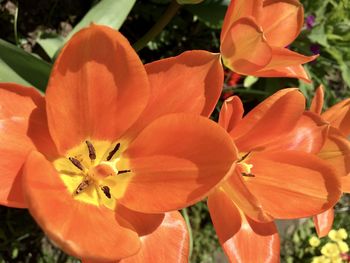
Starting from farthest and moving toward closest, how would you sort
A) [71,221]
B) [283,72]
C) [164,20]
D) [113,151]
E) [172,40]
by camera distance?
[172,40] < [164,20] < [283,72] < [113,151] < [71,221]

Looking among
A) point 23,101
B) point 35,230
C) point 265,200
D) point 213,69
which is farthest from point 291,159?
point 35,230

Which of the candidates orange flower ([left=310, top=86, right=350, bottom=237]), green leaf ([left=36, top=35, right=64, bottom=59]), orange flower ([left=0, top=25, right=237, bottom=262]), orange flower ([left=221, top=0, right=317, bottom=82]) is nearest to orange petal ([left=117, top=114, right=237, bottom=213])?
orange flower ([left=0, top=25, right=237, bottom=262])

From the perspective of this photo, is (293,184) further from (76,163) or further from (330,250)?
(330,250)

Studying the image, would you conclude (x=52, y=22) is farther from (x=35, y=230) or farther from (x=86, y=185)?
(x=86, y=185)

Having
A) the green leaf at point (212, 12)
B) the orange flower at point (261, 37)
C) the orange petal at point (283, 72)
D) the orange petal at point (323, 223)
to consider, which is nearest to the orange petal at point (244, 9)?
the orange flower at point (261, 37)

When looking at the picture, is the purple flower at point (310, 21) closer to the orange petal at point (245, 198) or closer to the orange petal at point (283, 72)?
the orange petal at point (283, 72)

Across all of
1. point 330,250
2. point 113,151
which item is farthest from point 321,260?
point 113,151
